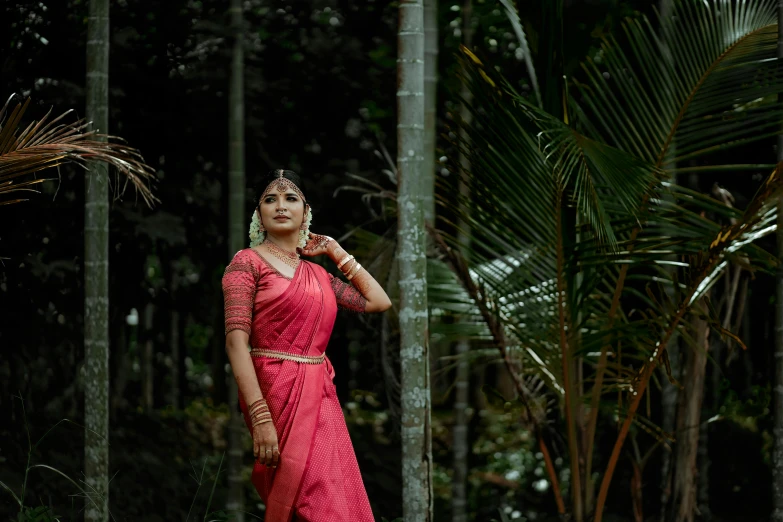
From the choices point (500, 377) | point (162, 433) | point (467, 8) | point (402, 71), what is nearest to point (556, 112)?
point (402, 71)

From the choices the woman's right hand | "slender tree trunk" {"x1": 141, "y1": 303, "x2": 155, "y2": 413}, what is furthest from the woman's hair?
"slender tree trunk" {"x1": 141, "y1": 303, "x2": 155, "y2": 413}

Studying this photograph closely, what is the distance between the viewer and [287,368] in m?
3.28

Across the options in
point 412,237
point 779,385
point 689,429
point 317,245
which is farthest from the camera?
point 689,429

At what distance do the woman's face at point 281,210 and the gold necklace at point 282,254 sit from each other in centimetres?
4

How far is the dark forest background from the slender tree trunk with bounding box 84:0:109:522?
207 cm

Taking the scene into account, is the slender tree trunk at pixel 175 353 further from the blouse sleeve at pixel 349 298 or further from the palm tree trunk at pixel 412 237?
the blouse sleeve at pixel 349 298

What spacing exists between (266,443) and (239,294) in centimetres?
46

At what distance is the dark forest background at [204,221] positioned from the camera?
7836 millimetres

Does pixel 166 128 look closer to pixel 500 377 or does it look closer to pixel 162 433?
pixel 162 433

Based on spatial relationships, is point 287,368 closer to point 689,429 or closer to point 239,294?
point 239,294

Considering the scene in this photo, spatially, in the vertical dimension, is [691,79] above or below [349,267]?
above

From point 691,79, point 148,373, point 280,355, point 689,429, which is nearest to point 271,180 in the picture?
point 280,355

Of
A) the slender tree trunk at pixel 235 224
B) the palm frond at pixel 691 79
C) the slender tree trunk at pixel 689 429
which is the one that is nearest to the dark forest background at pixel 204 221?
the slender tree trunk at pixel 235 224

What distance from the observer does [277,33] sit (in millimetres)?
9523
